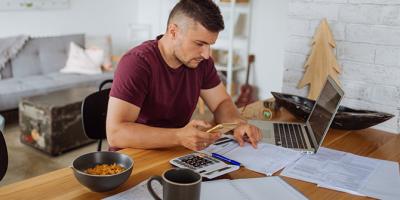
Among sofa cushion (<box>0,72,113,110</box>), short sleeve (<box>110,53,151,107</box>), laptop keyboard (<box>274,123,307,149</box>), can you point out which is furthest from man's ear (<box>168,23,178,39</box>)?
→ sofa cushion (<box>0,72,113,110</box>)

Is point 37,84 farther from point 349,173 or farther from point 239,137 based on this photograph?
point 349,173

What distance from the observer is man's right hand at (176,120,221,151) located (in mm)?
1309

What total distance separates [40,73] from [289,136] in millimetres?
3250

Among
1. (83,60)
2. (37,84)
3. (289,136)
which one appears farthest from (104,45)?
(289,136)

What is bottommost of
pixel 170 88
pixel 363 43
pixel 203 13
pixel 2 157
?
pixel 2 157

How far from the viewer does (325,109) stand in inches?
60.7

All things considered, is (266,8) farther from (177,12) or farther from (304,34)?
(177,12)

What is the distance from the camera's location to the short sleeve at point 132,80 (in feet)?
4.68

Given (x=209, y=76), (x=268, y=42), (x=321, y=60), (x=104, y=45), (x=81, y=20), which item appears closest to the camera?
(x=209, y=76)

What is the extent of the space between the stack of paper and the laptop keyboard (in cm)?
9

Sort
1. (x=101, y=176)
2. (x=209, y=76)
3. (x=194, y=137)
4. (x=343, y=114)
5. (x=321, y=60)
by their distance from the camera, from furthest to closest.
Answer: (x=321, y=60)
(x=209, y=76)
(x=343, y=114)
(x=194, y=137)
(x=101, y=176)

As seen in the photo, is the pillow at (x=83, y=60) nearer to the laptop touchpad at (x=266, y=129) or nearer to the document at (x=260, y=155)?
the laptop touchpad at (x=266, y=129)

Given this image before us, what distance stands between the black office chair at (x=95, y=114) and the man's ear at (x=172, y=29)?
0.53 metres

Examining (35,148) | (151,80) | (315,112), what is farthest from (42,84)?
(315,112)
